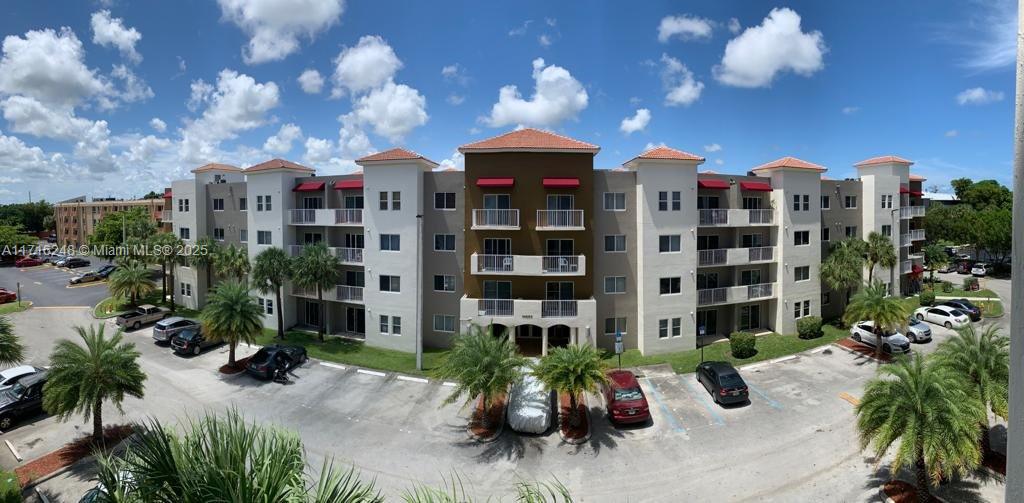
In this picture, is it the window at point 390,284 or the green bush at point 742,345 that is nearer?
the green bush at point 742,345

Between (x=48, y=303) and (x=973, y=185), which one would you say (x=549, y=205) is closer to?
(x=48, y=303)

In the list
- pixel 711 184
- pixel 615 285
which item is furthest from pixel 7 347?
pixel 711 184

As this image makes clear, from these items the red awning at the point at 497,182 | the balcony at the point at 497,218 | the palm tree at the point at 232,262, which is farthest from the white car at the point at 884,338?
the palm tree at the point at 232,262

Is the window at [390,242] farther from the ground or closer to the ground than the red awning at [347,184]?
closer to the ground

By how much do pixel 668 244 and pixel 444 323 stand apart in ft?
51.3

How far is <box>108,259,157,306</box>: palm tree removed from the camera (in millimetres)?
38250

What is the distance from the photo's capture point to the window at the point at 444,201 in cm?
3117

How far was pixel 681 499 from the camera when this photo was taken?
15.7 meters

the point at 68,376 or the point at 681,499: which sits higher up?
the point at 68,376

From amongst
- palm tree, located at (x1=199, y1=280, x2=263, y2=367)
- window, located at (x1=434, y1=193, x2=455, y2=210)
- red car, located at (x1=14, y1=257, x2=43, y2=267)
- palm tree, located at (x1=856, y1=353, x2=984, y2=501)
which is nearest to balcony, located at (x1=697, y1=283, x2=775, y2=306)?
palm tree, located at (x1=856, y1=353, x2=984, y2=501)

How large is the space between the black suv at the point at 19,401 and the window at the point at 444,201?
2092cm

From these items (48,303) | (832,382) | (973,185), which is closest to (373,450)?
(832,382)

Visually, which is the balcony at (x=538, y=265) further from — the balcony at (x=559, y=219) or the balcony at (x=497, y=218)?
the balcony at (x=497, y=218)

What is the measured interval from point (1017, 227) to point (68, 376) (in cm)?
2595
